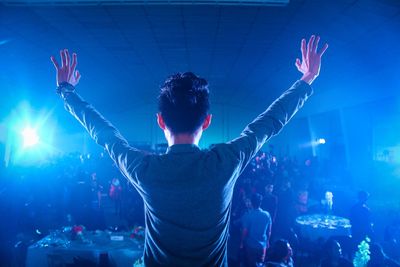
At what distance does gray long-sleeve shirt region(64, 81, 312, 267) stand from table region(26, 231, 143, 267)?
3.48 m

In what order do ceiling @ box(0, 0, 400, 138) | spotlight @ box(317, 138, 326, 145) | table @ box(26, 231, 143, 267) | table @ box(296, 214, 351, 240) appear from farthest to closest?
1. spotlight @ box(317, 138, 326, 145)
2. ceiling @ box(0, 0, 400, 138)
3. table @ box(296, 214, 351, 240)
4. table @ box(26, 231, 143, 267)

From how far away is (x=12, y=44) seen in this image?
7219mm

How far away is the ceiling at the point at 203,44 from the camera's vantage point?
5.66 m

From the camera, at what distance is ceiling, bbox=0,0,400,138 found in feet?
18.6

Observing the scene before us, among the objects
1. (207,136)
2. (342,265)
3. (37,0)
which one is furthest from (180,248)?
(207,136)

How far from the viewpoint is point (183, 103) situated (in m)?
1.05

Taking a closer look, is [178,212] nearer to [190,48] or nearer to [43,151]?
[190,48]

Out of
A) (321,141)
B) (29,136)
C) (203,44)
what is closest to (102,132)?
(203,44)

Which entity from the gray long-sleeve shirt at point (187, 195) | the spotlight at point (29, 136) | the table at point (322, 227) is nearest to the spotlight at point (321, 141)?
the table at point (322, 227)

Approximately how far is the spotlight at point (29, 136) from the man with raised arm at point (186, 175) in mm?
13928

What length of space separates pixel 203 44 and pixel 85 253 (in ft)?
19.1

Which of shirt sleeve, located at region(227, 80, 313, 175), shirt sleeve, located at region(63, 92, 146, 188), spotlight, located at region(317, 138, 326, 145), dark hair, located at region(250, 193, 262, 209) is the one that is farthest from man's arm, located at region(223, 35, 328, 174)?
spotlight, located at region(317, 138, 326, 145)

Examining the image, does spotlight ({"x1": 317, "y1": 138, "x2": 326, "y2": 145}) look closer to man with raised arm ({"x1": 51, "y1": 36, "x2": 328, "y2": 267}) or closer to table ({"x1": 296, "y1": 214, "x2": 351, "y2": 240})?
table ({"x1": 296, "y1": 214, "x2": 351, "y2": 240})

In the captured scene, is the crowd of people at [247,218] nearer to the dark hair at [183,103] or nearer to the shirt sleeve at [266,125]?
the shirt sleeve at [266,125]
